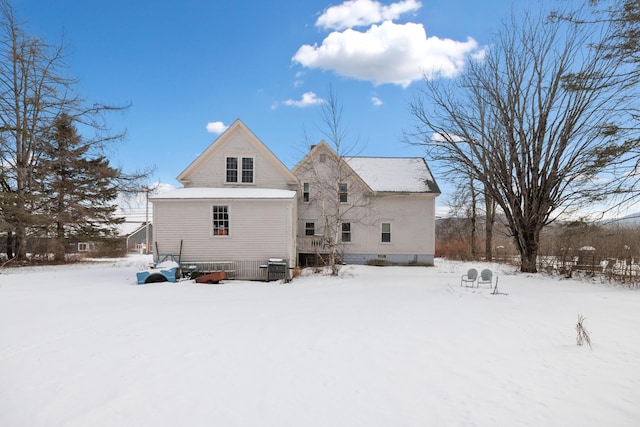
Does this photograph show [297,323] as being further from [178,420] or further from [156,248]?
[156,248]

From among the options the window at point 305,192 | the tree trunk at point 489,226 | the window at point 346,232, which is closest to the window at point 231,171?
the window at point 305,192

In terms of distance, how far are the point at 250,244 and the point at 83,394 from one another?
38.7ft

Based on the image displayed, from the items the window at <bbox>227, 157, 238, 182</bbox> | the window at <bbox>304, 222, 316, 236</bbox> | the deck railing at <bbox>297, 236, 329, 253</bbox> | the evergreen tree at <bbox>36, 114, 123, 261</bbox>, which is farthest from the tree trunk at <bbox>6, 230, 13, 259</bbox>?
the window at <bbox>304, 222, 316, 236</bbox>

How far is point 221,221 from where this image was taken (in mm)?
15664

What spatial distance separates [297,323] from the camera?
23.6 ft

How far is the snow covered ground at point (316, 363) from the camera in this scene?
3520mm

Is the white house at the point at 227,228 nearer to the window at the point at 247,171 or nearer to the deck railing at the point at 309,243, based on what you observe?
the window at the point at 247,171

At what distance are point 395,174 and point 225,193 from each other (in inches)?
491

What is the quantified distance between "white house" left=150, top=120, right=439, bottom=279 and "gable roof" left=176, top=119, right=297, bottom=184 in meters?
0.05

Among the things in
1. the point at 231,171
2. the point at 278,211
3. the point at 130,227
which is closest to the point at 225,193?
the point at 231,171

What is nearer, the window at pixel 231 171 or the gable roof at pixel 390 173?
the window at pixel 231 171

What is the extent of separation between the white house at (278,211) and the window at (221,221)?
0.04 metres

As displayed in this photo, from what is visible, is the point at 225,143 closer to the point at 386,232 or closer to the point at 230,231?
the point at 230,231

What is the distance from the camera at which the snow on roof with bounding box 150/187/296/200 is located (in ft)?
50.2
